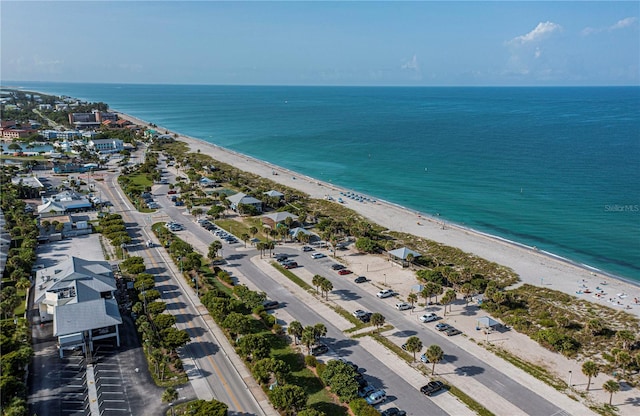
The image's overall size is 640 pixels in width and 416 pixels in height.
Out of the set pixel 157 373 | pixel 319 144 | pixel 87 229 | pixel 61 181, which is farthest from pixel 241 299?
pixel 319 144

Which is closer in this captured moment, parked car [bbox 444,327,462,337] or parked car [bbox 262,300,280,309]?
parked car [bbox 444,327,462,337]

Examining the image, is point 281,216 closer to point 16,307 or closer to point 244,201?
point 244,201

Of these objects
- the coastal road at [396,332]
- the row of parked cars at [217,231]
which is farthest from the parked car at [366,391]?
the row of parked cars at [217,231]

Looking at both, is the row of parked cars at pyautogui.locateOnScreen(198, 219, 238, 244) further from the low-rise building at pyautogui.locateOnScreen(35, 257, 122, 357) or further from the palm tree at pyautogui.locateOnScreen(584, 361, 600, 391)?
the palm tree at pyautogui.locateOnScreen(584, 361, 600, 391)

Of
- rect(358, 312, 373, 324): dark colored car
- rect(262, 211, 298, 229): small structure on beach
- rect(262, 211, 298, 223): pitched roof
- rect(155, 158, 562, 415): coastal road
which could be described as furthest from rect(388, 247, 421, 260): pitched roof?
rect(262, 211, 298, 223): pitched roof

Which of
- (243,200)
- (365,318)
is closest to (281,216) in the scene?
(243,200)

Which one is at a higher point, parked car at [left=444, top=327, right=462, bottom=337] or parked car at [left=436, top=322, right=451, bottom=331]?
parked car at [left=436, top=322, right=451, bottom=331]

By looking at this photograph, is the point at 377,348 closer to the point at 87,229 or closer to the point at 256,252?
the point at 256,252
